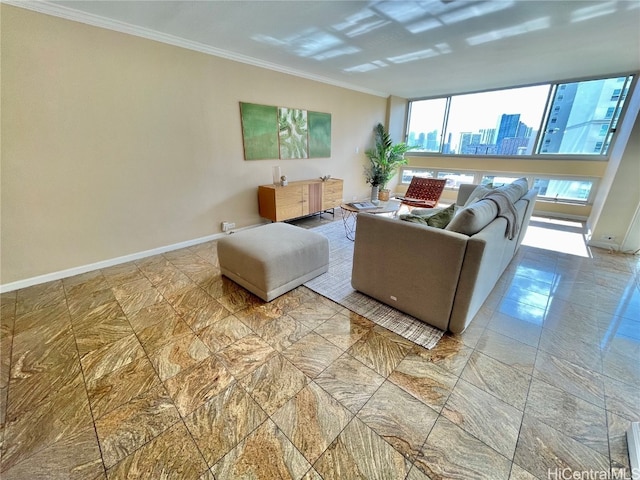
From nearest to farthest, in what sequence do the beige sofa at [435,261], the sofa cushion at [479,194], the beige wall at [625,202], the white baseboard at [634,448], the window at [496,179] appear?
the white baseboard at [634,448]
the beige sofa at [435,261]
the sofa cushion at [479,194]
the beige wall at [625,202]
the window at [496,179]

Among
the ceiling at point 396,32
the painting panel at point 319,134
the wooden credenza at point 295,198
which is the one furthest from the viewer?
the painting panel at point 319,134

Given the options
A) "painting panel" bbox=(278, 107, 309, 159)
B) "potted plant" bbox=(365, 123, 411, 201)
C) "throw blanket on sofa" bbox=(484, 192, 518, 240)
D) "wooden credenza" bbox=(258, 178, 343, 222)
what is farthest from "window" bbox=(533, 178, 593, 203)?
"painting panel" bbox=(278, 107, 309, 159)

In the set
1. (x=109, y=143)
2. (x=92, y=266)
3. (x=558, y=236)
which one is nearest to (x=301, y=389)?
(x=92, y=266)

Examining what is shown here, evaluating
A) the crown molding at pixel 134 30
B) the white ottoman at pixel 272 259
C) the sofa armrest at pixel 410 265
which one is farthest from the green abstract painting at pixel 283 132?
the sofa armrest at pixel 410 265

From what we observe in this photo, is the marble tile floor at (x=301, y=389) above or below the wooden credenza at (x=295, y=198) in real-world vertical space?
below

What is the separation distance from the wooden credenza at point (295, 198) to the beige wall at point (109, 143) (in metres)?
0.37

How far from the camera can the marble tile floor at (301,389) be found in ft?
3.83

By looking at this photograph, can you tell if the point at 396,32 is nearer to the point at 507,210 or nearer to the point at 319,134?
the point at 507,210

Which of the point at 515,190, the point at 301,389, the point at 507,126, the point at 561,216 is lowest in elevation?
the point at 301,389

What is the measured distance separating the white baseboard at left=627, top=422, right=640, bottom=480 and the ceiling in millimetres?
2946

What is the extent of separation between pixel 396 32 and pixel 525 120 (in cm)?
388

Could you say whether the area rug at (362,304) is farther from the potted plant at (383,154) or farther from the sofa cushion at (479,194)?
the potted plant at (383,154)

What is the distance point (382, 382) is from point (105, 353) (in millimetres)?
1857

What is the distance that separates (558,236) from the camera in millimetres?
3914
